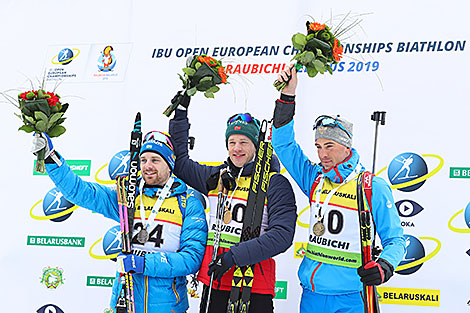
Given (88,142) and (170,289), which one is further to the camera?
(88,142)

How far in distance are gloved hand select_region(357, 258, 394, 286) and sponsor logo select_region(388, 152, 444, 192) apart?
1399 mm

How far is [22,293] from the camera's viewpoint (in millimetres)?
4418

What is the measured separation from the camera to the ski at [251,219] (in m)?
2.62

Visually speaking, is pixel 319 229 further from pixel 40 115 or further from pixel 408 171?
pixel 40 115

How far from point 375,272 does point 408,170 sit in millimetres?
1554

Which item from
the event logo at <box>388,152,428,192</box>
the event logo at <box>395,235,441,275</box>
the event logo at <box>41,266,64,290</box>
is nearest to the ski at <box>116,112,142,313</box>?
the event logo at <box>41,266,64,290</box>

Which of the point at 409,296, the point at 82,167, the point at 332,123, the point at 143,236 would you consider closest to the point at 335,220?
the point at 332,123

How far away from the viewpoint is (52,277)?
4.35 meters

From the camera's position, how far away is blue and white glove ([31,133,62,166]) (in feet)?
8.66

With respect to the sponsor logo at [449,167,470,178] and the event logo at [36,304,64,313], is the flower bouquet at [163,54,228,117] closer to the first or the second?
the sponsor logo at [449,167,470,178]

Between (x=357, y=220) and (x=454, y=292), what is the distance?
151 centimetres

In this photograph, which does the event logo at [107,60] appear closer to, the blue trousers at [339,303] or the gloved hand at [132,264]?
the gloved hand at [132,264]

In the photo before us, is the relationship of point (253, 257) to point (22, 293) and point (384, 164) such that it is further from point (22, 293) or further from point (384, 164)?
point (22, 293)

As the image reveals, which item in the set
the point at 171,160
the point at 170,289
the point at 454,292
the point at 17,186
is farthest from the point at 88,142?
the point at 454,292
